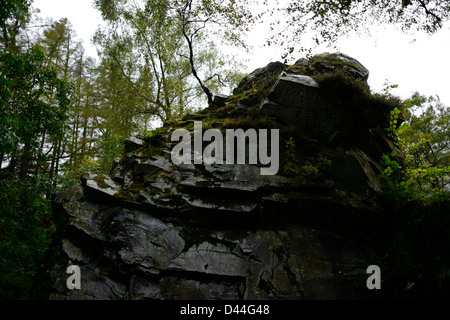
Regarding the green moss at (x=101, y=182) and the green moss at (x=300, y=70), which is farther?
the green moss at (x=300, y=70)

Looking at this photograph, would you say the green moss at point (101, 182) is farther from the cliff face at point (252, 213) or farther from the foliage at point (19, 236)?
the foliage at point (19, 236)

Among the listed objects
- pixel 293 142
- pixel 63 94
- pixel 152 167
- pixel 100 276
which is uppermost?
pixel 63 94

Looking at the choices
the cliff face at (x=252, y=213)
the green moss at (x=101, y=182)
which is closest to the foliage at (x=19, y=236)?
the cliff face at (x=252, y=213)

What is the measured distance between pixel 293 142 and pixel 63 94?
257 inches

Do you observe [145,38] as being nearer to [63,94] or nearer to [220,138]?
[63,94]

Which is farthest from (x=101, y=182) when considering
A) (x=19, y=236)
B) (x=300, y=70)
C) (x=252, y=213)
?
(x=300, y=70)

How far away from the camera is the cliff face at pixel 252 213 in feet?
14.8

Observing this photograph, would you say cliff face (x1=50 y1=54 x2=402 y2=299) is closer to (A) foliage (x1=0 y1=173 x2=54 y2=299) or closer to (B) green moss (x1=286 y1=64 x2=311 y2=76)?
(B) green moss (x1=286 y1=64 x2=311 y2=76)

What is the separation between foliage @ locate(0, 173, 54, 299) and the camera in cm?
493

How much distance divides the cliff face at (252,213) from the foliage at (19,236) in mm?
1121

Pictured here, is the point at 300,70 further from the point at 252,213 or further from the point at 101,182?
the point at 101,182

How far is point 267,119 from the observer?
261 inches

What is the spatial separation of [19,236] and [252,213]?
5587mm

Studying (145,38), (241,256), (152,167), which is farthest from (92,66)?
(241,256)
